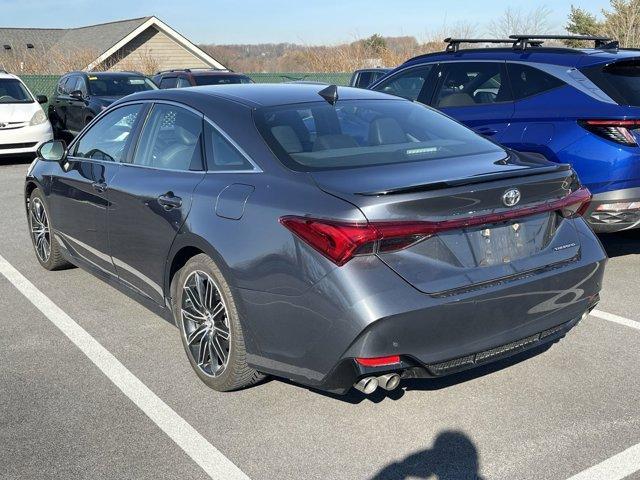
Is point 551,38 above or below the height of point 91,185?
above

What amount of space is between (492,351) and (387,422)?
24.8 inches

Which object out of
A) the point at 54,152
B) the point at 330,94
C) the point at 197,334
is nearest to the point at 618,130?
the point at 330,94

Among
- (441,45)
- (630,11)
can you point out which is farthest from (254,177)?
(441,45)

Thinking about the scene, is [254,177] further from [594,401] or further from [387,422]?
[594,401]

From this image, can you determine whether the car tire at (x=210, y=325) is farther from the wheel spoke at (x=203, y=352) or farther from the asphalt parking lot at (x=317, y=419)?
the asphalt parking lot at (x=317, y=419)

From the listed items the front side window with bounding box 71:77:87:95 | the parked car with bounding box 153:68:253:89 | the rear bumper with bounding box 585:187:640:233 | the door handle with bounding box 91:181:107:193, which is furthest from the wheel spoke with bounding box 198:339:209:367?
the parked car with bounding box 153:68:253:89

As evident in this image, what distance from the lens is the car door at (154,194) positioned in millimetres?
4211

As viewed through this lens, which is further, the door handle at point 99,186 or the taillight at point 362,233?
the door handle at point 99,186

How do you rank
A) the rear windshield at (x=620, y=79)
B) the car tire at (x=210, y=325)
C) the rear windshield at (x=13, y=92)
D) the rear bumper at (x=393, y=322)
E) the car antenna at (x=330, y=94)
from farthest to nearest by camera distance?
the rear windshield at (x=13, y=92) < the rear windshield at (x=620, y=79) < the car antenna at (x=330, y=94) < the car tire at (x=210, y=325) < the rear bumper at (x=393, y=322)

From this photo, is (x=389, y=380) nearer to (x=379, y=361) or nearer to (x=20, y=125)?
(x=379, y=361)

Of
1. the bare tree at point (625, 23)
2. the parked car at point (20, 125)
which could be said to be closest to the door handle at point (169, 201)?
the parked car at point (20, 125)

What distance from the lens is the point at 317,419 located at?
Result: 12.3 ft

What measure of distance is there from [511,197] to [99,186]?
2.83 meters

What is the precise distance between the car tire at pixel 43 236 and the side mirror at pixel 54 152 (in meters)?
0.37
